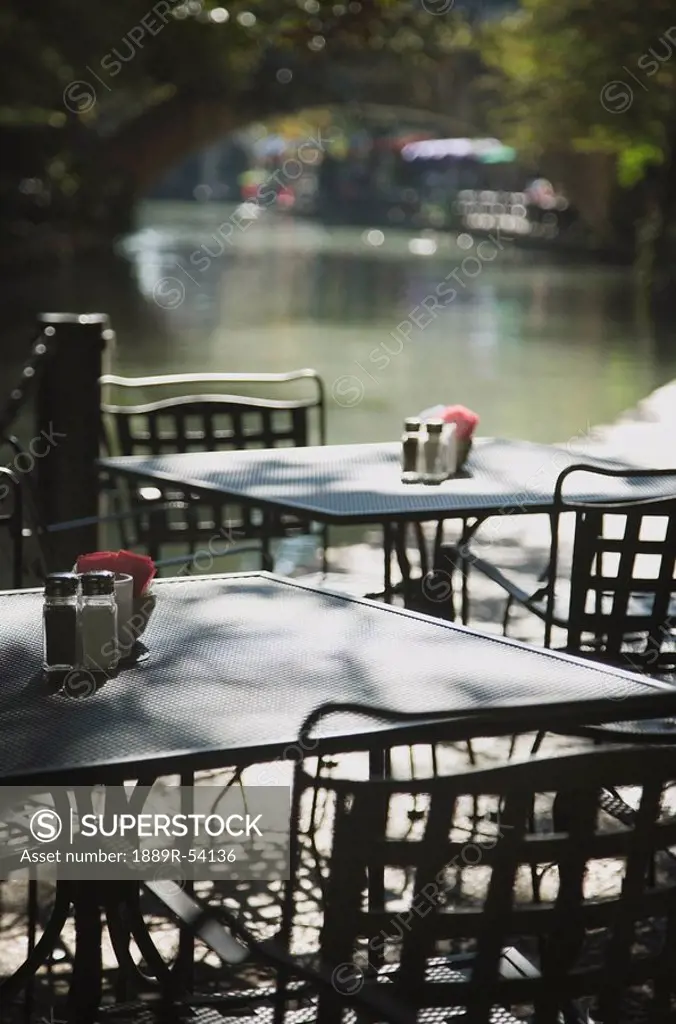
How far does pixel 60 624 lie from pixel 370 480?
6.13 ft

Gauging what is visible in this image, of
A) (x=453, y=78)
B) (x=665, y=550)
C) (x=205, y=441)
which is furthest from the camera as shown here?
(x=453, y=78)

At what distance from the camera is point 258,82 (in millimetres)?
44750

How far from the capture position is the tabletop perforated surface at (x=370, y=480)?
416 cm

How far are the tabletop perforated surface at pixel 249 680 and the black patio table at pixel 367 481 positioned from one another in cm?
94

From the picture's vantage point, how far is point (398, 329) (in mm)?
21094

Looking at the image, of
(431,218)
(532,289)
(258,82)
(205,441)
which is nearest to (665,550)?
(205,441)

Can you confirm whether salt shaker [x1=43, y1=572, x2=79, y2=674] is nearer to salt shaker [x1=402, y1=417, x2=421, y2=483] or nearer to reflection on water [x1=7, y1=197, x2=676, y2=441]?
salt shaker [x1=402, y1=417, x2=421, y2=483]

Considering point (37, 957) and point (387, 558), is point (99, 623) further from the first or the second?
point (387, 558)

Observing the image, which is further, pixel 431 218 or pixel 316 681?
pixel 431 218

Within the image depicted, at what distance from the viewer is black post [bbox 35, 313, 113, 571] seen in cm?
597

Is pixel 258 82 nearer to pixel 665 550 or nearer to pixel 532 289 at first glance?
pixel 532 289

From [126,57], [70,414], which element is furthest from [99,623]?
[126,57]

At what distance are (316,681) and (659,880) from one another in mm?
1479

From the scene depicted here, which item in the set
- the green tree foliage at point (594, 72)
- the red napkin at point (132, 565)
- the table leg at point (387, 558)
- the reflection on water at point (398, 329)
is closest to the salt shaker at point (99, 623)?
the red napkin at point (132, 565)
